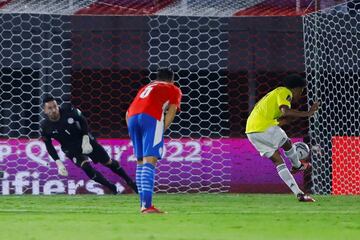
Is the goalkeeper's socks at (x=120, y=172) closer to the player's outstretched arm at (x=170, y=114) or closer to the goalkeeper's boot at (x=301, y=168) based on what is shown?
the goalkeeper's boot at (x=301, y=168)

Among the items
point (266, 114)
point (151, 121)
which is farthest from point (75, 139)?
point (151, 121)

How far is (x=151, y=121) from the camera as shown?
31.4 feet

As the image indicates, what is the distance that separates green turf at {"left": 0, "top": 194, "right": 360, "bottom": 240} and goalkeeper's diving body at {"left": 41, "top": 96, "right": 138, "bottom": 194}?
1358 mm

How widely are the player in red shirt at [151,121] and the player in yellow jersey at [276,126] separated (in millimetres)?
2606

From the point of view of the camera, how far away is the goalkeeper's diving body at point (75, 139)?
45.1ft

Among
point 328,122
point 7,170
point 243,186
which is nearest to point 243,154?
point 243,186

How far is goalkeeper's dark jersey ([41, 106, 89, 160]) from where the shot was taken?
1373 cm

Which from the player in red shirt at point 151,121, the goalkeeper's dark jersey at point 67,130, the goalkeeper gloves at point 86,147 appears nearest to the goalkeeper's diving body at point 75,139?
the goalkeeper's dark jersey at point 67,130

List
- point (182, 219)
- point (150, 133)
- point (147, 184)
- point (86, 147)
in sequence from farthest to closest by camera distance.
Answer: point (86, 147) < point (150, 133) < point (147, 184) < point (182, 219)

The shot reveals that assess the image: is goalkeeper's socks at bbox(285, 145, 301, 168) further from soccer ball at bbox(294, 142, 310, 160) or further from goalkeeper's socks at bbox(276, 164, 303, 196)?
goalkeeper's socks at bbox(276, 164, 303, 196)

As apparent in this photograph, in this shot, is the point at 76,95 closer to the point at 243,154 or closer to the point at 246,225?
the point at 243,154

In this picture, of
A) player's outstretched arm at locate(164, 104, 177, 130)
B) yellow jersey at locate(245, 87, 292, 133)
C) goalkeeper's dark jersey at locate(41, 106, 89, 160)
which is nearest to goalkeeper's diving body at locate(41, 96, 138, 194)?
goalkeeper's dark jersey at locate(41, 106, 89, 160)

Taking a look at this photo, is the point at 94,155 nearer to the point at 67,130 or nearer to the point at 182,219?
the point at 67,130

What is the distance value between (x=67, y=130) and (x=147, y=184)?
4.73 metres
